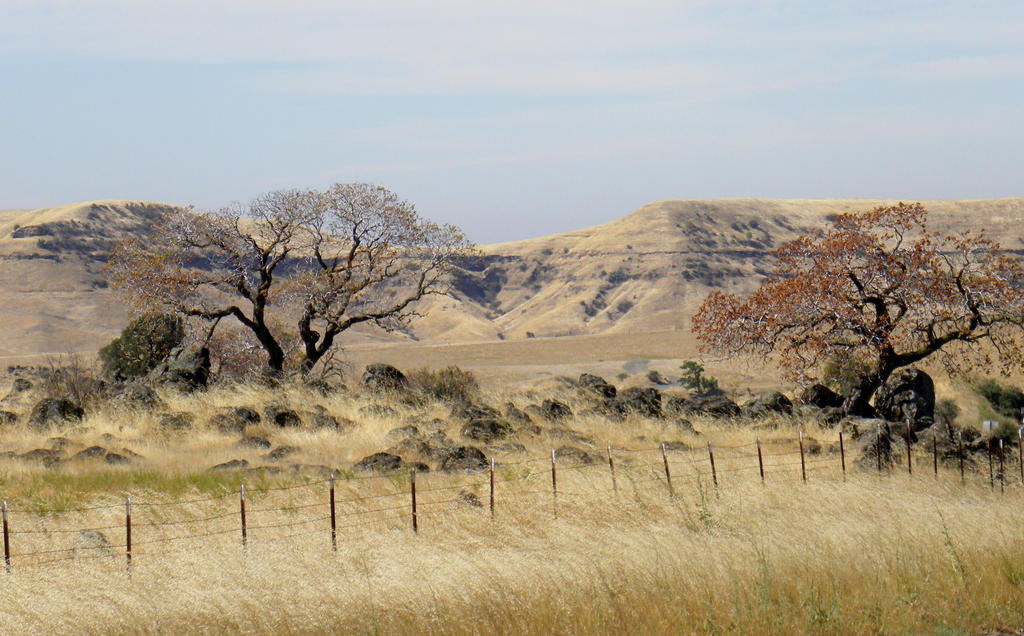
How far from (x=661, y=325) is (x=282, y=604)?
421 ft

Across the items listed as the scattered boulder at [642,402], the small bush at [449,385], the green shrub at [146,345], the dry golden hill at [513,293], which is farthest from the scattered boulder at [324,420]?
the dry golden hill at [513,293]

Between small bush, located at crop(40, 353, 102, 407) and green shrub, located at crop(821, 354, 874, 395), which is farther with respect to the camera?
small bush, located at crop(40, 353, 102, 407)

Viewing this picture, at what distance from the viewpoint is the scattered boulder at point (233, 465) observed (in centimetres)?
1715

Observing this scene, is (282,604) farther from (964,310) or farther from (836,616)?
(964,310)

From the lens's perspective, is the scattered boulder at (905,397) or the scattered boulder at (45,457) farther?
the scattered boulder at (905,397)

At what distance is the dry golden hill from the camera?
349 feet

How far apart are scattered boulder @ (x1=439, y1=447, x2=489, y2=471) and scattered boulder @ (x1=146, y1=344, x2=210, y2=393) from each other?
10976 mm

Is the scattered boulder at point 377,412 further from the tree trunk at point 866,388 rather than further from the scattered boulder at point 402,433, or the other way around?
the tree trunk at point 866,388

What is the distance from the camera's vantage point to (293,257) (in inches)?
1164

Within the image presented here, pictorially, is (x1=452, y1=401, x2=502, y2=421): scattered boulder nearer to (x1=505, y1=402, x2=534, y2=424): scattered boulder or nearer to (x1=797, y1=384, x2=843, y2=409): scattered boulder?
(x1=505, y1=402, x2=534, y2=424): scattered boulder

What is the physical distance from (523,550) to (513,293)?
17231cm

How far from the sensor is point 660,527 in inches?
493

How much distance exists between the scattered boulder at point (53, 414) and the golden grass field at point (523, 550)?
13.5 ft

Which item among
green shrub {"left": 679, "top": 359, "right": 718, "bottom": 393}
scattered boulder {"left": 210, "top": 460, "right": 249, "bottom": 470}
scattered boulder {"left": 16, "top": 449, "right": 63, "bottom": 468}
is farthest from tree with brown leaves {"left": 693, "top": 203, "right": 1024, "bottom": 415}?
green shrub {"left": 679, "top": 359, "right": 718, "bottom": 393}
